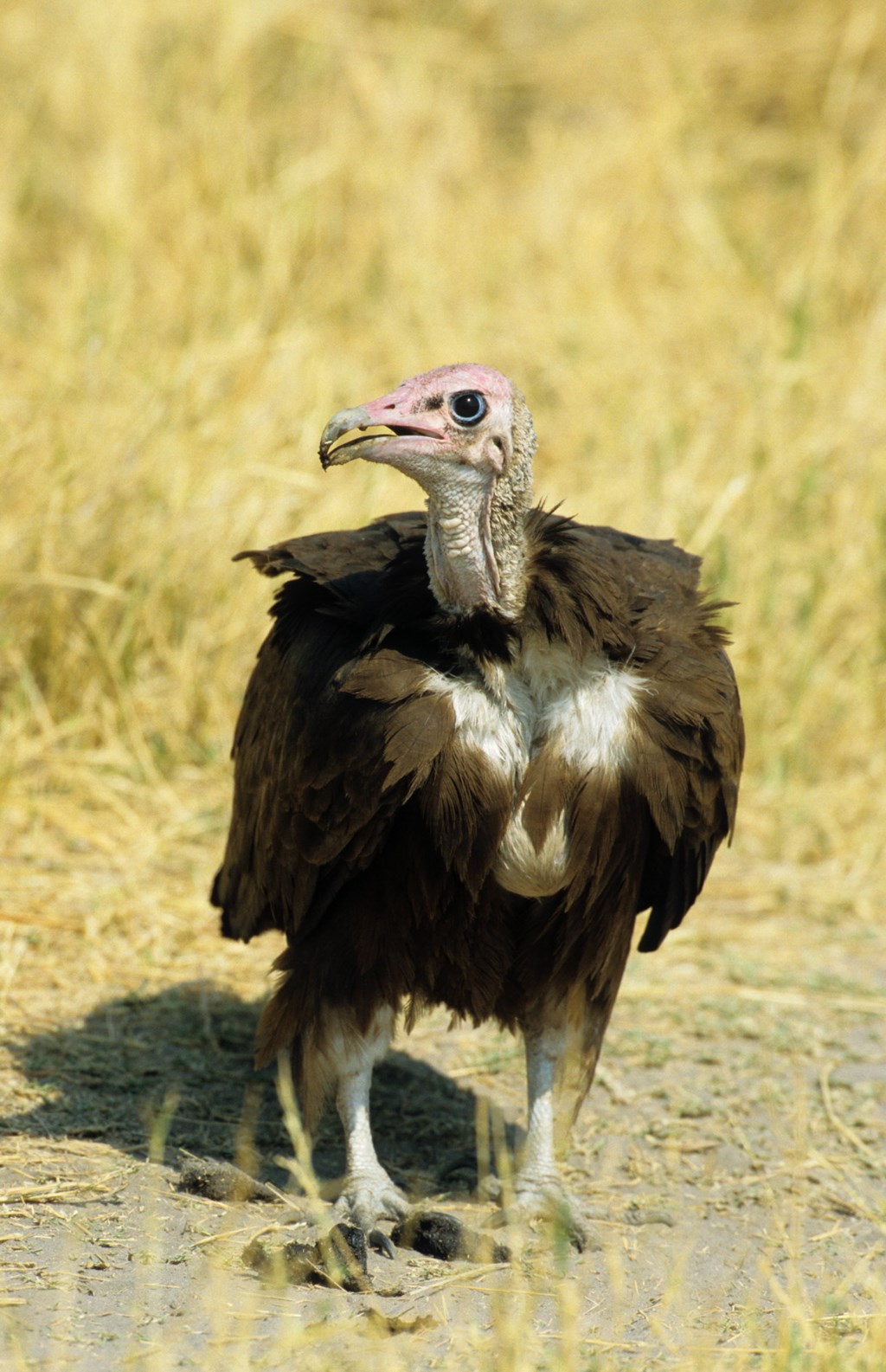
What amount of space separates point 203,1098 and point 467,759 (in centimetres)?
146

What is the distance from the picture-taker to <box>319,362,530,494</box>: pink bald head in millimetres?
3336

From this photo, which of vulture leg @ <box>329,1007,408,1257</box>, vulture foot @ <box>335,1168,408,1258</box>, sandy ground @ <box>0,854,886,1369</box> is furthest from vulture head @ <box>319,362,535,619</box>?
vulture foot @ <box>335,1168,408,1258</box>

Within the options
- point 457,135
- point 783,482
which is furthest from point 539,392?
point 457,135

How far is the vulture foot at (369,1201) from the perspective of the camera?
12.3 feet

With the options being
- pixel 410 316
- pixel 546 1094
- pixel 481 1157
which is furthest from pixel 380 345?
pixel 481 1157

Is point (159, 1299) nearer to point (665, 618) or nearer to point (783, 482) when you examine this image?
point (665, 618)

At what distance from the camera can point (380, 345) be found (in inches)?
320

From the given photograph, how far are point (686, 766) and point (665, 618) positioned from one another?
33cm

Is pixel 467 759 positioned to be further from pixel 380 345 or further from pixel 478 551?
pixel 380 345

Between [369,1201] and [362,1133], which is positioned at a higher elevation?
[362,1133]

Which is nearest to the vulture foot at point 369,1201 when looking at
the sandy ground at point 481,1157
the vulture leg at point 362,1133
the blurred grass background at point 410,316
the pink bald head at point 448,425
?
the vulture leg at point 362,1133

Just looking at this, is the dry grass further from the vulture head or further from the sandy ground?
the vulture head

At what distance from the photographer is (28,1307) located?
3.08 metres

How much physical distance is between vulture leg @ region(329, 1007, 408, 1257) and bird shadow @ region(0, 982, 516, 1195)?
208 mm
